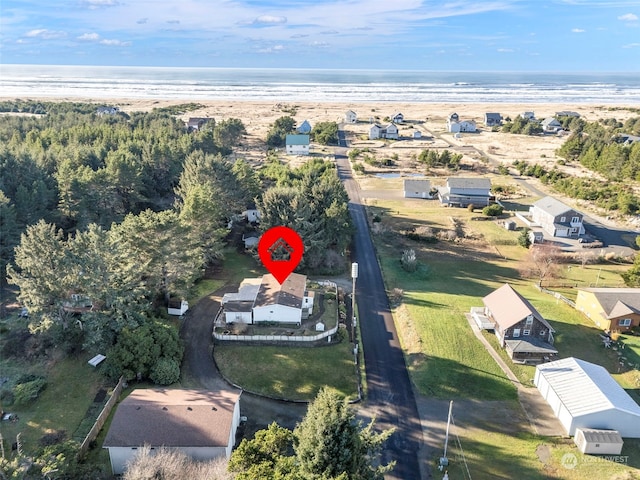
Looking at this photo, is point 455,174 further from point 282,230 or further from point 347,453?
point 347,453

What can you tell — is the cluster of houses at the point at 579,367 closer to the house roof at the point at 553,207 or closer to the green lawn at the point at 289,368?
the green lawn at the point at 289,368

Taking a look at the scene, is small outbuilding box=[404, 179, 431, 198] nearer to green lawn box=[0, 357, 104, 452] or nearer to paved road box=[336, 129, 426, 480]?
paved road box=[336, 129, 426, 480]

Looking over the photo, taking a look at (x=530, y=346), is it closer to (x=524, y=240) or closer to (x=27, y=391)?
(x=524, y=240)

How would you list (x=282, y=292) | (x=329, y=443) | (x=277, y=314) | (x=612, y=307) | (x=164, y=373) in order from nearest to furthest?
1. (x=329, y=443)
2. (x=164, y=373)
3. (x=277, y=314)
4. (x=612, y=307)
5. (x=282, y=292)

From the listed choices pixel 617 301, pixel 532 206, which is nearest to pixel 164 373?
pixel 617 301

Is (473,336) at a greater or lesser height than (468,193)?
lesser

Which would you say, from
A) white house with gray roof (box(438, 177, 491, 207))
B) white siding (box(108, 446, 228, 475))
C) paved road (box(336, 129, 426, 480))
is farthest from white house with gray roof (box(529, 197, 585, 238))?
white siding (box(108, 446, 228, 475))

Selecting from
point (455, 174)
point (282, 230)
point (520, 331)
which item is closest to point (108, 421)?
point (282, 230)

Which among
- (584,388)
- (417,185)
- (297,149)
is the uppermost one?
(297,149)
